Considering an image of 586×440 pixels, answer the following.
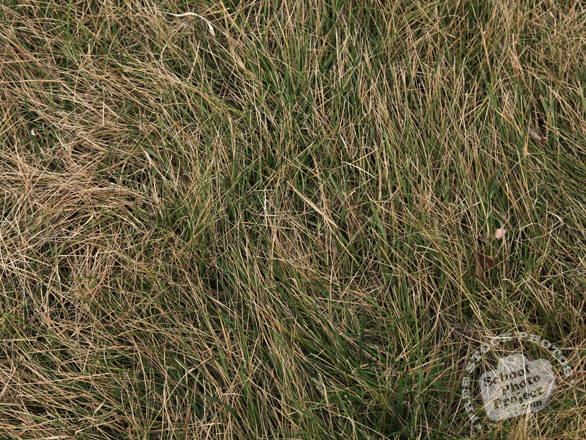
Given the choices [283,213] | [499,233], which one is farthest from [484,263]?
[283,213]

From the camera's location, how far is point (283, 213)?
205 centimetres

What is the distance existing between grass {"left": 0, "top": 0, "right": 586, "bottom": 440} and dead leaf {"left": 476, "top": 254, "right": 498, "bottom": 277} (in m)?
0.03

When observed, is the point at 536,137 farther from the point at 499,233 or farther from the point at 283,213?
the point at 283,213

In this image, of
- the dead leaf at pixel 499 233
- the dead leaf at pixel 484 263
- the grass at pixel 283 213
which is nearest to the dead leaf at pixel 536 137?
the grass at pixel 283 213

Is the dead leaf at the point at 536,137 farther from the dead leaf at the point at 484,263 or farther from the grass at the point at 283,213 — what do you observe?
the dead leaf at the point at 484,263

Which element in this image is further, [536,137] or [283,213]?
[536,137]

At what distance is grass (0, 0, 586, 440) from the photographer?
187 centimetres

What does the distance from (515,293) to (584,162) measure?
26.7 inches

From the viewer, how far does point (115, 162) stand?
2.20m

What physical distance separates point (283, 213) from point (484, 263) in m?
0.82

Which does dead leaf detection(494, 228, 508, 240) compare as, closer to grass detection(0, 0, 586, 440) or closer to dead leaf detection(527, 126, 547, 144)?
grass detection(0, 0, 586, 440)

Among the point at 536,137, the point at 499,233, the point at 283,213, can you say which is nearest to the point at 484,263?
the point at 499,233

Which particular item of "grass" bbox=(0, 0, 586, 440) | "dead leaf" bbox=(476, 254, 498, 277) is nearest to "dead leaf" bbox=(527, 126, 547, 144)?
"grass" bbox=(0, 0, 586, 440)

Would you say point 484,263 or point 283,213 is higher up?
point 283,213
